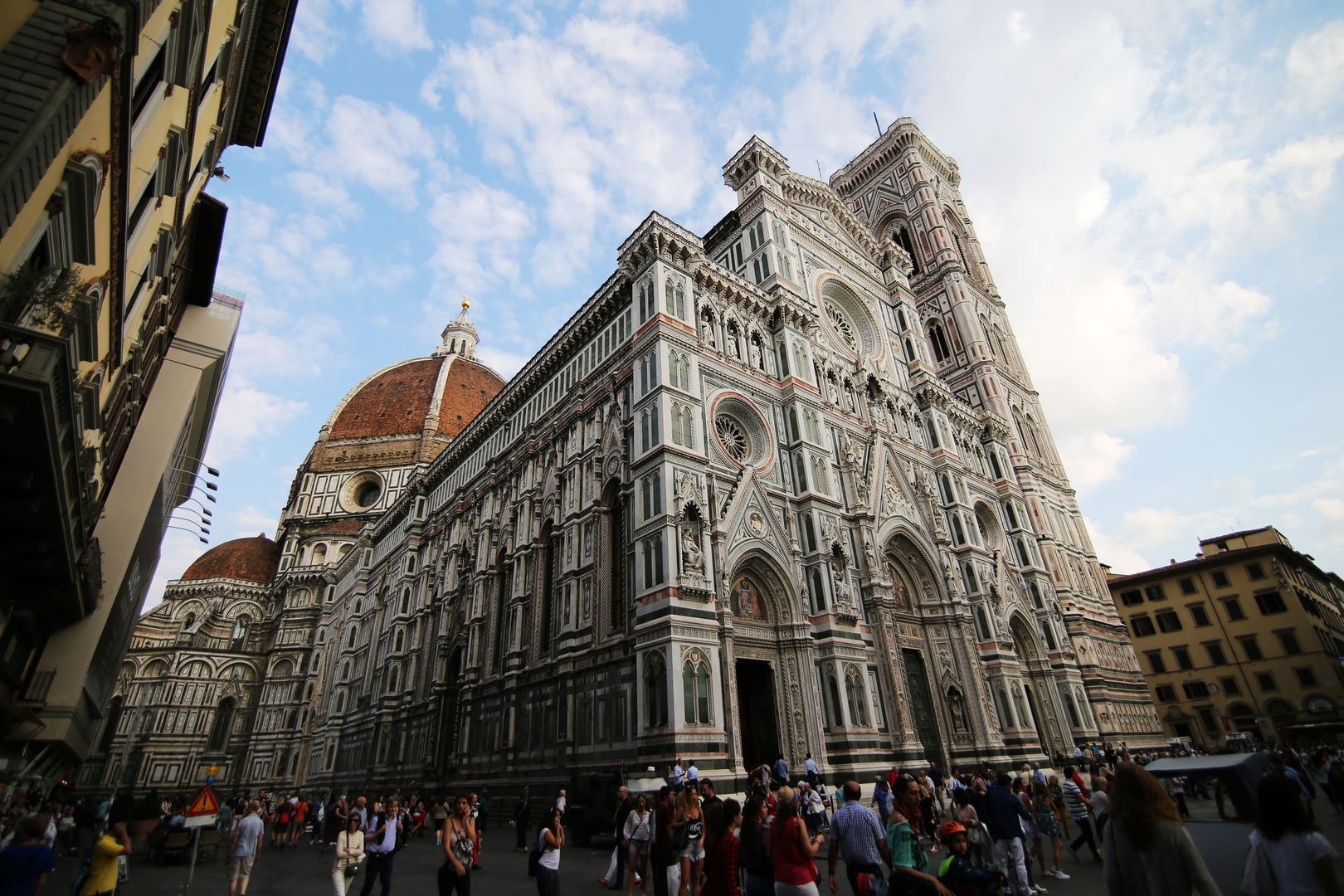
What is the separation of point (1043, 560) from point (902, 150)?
38912mm

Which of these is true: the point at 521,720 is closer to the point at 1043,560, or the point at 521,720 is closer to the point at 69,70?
the point at 69,70

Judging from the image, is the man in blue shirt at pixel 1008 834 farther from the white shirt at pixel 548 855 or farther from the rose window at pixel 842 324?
the rose window at pixel 842 324

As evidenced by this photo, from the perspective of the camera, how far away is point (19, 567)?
30.7ft

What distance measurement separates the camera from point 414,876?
12023 millimetres

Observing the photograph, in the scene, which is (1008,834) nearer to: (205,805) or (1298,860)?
(1298,860)

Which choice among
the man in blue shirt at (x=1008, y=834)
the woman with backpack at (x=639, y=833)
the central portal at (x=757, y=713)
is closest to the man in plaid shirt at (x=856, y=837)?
the man in blue shirt at (x=1008, y=834)

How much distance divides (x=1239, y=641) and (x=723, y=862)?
56.8 metres

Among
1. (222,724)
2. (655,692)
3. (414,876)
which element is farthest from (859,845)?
(222,724)

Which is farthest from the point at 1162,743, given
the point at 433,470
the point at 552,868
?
the point at 433,470

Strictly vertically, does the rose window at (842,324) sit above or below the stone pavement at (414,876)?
above

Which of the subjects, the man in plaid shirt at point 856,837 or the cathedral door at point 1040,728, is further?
the cathedral door at point 1040,728

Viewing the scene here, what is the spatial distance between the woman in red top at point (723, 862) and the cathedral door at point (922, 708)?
764 inches

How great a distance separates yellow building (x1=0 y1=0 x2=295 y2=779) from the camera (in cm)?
625

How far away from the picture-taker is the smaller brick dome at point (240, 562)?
59.1 m
